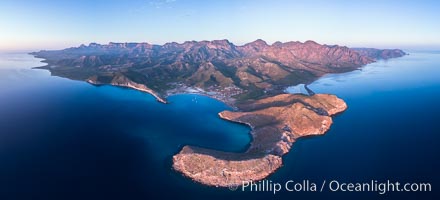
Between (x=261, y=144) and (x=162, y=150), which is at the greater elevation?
(x=261, y=144)

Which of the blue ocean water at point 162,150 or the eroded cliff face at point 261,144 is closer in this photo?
the blue ocean water at point 162,150

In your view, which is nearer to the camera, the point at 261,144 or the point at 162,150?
the point at 162,150

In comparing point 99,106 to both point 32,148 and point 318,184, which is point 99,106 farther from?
point 318,184

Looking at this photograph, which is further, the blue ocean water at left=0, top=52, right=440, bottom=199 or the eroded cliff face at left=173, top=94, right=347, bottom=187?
the eroded cliff face at left=173, top=94, right=347, bottom=187
